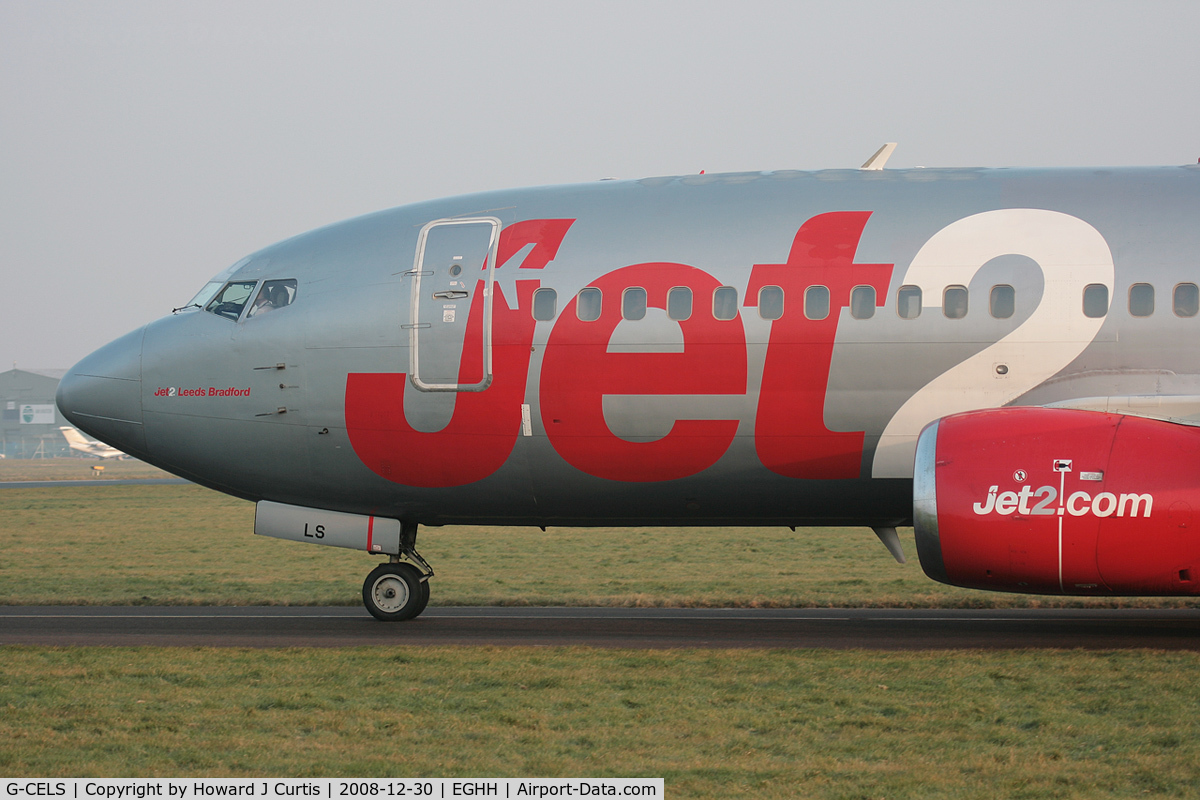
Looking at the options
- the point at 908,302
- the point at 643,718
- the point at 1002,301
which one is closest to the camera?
the point at 643,718

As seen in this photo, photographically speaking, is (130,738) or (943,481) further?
(943,481)

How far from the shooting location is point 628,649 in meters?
11.6

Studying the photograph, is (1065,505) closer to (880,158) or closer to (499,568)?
(880,158)

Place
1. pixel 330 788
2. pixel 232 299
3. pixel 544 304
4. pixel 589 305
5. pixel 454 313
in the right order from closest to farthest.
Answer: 1. pixel 330 788
2. pixel 589 305
3. pixel 544 304
4. pixel 454 313
5. pixel 232 299

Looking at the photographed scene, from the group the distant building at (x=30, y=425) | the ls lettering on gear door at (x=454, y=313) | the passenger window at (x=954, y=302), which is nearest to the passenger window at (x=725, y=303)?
the passenger window at (x=954, y=302)

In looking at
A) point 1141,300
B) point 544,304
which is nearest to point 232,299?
point 544,304

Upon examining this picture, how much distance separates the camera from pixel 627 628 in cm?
1358

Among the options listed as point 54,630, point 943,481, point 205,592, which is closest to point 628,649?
point 943,481

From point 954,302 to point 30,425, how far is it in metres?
180

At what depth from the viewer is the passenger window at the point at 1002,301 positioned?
469 inches

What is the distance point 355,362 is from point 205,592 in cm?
747

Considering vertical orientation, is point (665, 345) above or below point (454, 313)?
below

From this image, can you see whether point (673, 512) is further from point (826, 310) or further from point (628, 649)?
point (826, 310)

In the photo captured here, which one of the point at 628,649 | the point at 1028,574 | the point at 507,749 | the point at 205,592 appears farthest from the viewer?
the point at 205,592
